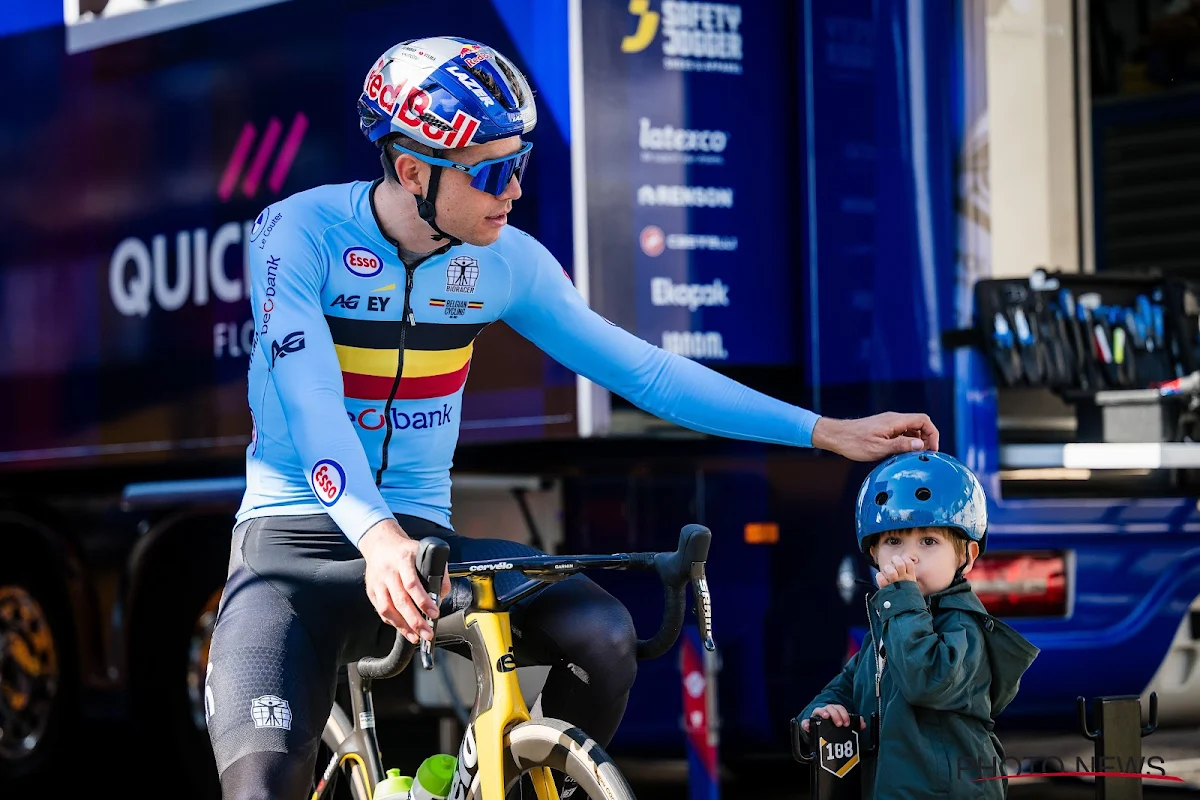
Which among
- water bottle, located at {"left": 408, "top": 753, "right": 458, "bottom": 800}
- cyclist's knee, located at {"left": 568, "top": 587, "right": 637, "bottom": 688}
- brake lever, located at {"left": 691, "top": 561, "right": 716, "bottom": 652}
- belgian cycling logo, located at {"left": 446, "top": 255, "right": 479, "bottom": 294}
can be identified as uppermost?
belgian cycling logo, located at {"left": 446, "top": 255, "right": 479, "bottom": 294}

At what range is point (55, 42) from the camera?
853 cm

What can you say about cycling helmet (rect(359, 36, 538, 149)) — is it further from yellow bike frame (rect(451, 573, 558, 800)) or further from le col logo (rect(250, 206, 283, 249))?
yellow bike frame (rect(451, 573, 558, 800))

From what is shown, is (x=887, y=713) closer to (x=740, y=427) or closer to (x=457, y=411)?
(x=740, y=427)

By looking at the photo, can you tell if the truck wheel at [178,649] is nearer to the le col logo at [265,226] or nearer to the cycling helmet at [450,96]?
the le col logo at [265,226]

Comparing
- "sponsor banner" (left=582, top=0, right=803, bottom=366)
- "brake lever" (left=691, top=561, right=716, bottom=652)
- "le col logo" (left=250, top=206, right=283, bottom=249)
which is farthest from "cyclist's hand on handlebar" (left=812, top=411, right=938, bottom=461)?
"sponsor banner" (left=582, top=0, right=803, bottom=366)

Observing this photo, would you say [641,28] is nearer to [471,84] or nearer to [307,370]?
[471,84]

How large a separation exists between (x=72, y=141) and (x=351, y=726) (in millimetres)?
Result: 4644

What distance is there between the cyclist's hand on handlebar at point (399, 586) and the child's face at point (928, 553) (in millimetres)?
867

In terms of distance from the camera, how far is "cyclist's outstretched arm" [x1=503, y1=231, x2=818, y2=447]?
414cm

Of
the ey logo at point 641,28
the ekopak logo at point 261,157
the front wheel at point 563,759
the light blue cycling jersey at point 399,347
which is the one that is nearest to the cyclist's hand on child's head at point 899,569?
the light blue cycling jersey at point 399,347

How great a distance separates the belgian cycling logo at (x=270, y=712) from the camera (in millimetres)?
3730

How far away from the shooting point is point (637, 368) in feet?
14.0

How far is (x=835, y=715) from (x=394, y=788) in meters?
1.03

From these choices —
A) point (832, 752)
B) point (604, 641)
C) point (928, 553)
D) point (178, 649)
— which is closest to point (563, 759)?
point (604, 641)
